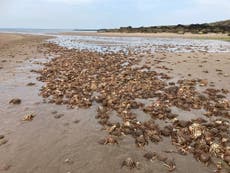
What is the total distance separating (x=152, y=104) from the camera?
990 centimetres

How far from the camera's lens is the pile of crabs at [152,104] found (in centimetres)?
676

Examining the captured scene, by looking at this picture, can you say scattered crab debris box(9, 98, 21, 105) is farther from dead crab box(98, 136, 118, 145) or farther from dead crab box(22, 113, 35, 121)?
dead crab box(98, 136, 118, 145)

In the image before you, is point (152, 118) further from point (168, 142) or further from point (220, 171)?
point (220, 171)

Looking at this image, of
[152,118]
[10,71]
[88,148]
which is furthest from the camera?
[10,71]

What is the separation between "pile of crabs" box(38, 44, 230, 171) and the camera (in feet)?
22.2

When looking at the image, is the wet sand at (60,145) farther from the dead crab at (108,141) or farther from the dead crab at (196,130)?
the dead crab at (196,130)

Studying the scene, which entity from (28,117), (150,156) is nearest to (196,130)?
(150,156)

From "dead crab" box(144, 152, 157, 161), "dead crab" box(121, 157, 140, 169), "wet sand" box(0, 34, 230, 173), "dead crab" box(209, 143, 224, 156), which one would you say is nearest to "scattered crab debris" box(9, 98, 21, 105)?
"wet sand" box(0, 34, 230, 173)

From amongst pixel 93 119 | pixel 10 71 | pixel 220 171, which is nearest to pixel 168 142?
pixel 220 171

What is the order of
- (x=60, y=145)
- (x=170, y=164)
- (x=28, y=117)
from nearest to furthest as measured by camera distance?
(x=170, y=164) < (x=60, y=145) < (x=28, y=117)

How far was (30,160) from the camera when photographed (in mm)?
6191

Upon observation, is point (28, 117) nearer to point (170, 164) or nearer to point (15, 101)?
point (15, 101)

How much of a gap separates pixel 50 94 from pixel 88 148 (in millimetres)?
5238

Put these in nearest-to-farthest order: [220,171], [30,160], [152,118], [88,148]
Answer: [220,171] < [30,160] < [88,148] < [152,118]
